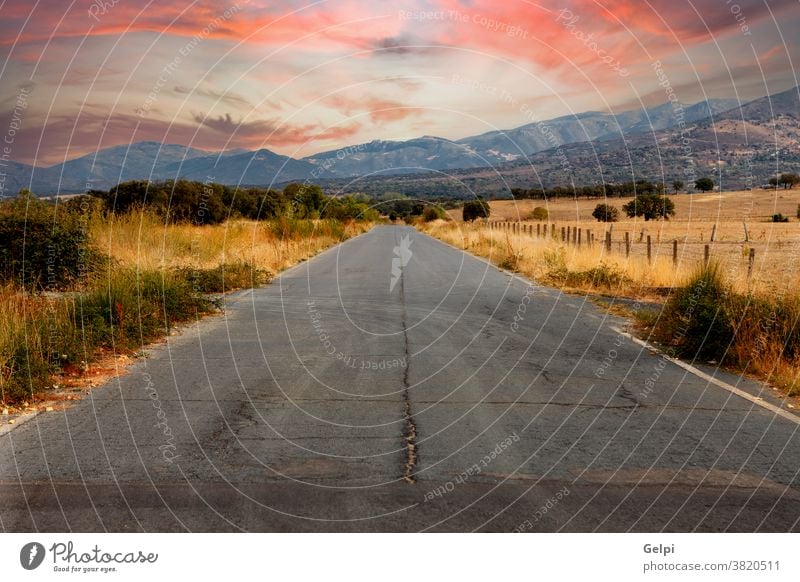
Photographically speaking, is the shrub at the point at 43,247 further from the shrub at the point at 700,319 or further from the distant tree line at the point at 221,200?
the distant tree line at the point at 221,200

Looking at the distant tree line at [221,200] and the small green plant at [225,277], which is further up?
the distant tree line at [221,200]

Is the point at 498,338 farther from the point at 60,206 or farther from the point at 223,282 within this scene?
the point at 60,206

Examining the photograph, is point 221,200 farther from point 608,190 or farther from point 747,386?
point 608,190

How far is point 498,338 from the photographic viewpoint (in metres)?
11.4

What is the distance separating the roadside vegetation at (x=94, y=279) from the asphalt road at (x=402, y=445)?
0.77 meters

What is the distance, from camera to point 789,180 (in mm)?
95062

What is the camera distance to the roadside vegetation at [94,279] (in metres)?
8.51

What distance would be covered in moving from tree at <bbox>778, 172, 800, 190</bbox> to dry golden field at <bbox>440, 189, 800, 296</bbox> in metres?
1.74

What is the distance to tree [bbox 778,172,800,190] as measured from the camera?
95850 mm

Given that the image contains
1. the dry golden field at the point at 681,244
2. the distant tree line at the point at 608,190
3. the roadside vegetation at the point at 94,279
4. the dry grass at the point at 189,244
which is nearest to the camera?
the roadside vegetation at the point at 94,279

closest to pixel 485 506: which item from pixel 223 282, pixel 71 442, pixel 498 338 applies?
pixel 71 442

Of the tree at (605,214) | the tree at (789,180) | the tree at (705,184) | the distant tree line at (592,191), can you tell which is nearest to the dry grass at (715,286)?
the tree at (605,214)

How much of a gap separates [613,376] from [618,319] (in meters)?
5.38

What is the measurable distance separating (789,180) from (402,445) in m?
104
